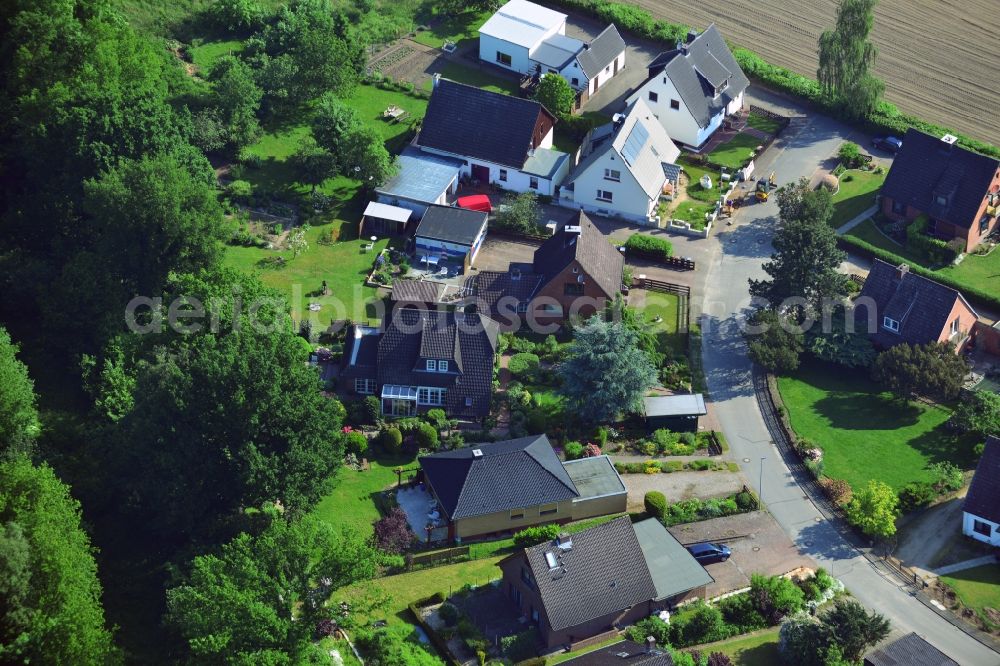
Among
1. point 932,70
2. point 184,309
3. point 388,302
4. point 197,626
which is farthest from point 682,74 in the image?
point 197,626

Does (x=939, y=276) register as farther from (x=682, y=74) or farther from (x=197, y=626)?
(x=197, y=626)

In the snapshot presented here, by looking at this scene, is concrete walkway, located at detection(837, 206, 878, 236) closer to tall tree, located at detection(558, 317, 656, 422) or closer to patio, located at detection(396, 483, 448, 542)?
tall tree, located at detection(558, 317, 656, 422)

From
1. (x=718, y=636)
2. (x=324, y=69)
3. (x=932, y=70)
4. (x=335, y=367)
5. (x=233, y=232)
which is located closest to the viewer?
(x=718, y=636)

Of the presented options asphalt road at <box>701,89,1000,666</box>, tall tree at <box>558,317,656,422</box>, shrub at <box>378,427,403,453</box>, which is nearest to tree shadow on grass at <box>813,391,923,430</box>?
asphalt road at <box>701,89,1000,666</box>

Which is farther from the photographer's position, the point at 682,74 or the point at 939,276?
the point at 682,74

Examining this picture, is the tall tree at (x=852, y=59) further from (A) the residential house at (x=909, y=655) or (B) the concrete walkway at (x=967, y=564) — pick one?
(A) the residential house at (x=909, y=655)

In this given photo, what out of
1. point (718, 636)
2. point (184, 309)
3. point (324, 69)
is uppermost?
point (324, 69)

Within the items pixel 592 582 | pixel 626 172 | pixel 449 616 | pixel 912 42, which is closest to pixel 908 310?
pixel 626 172
